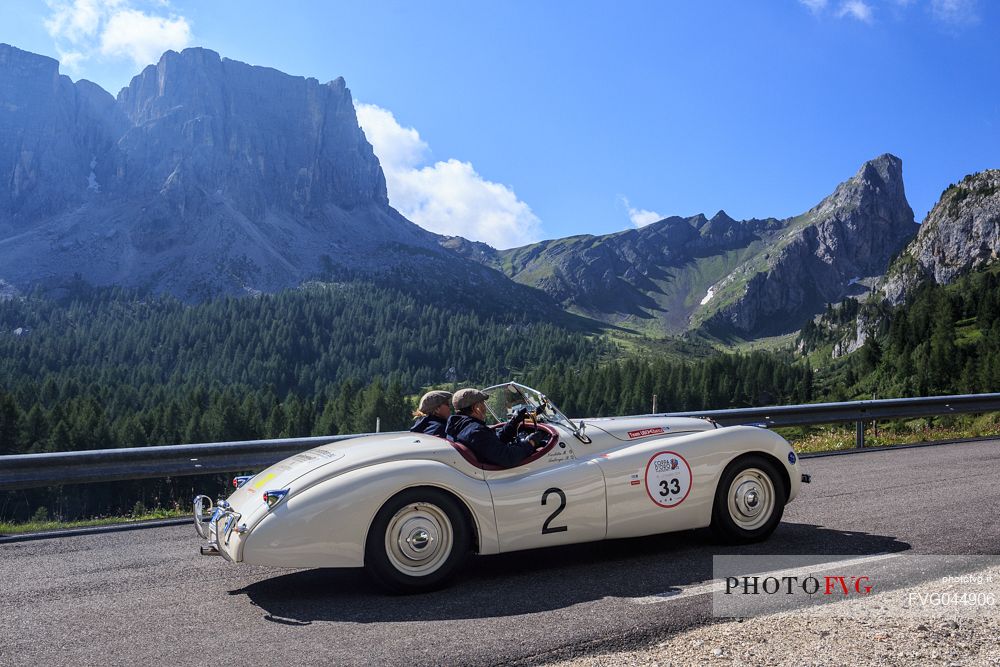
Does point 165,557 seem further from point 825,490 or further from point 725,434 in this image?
point 825,490

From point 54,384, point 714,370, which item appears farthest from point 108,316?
point 714,370

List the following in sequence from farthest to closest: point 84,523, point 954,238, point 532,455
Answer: point 954,238, point 84,523, point 532,455

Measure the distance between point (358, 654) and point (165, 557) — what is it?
11.2 ft

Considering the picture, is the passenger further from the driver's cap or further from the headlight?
the headlight

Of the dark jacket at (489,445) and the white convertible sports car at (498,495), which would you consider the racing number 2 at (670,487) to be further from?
the dark jacket at (489,445)

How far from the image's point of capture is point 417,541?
16.8 ft

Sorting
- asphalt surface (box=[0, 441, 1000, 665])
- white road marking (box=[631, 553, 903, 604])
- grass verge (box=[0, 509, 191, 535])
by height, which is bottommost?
grass verge (box=[0, 509, 191, 535])

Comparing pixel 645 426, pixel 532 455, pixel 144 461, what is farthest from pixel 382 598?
pixel 144 461

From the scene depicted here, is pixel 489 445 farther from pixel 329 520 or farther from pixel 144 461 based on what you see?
pixel 144 461

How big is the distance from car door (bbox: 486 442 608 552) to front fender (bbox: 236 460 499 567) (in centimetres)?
54

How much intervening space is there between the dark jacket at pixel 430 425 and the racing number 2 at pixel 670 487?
1820 millimetres

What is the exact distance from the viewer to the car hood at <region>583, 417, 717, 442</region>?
20.5 feet

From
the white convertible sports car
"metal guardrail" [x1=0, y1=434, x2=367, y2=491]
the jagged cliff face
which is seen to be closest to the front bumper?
the white convertible sports car

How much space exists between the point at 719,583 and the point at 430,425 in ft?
8.29
